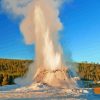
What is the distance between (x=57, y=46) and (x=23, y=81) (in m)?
8.30

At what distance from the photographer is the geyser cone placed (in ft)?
170

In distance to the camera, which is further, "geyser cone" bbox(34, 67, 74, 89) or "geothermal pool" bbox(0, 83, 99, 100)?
"geyser cone" bbox(34, 67, 74, 89)

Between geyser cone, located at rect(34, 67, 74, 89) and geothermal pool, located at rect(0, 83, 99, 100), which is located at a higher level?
geyser cone, located at rect(34, 67, 74, 89)

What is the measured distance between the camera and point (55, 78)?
53.6 m

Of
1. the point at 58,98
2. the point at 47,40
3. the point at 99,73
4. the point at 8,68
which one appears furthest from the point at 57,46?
the point at 8,68

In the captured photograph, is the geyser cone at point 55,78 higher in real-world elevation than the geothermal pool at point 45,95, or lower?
higher

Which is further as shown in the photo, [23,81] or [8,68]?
[8,68]

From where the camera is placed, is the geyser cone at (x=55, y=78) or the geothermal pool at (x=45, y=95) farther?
the geyser cone at (x=55, y=78)

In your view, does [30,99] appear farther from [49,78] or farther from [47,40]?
[47,40]

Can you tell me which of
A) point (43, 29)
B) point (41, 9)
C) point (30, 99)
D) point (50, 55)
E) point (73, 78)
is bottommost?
point (30, 99)

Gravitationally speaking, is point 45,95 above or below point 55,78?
below

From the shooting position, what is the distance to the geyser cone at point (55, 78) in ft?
170

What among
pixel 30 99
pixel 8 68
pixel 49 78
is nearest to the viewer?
pixel 30 99

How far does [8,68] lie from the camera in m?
120
